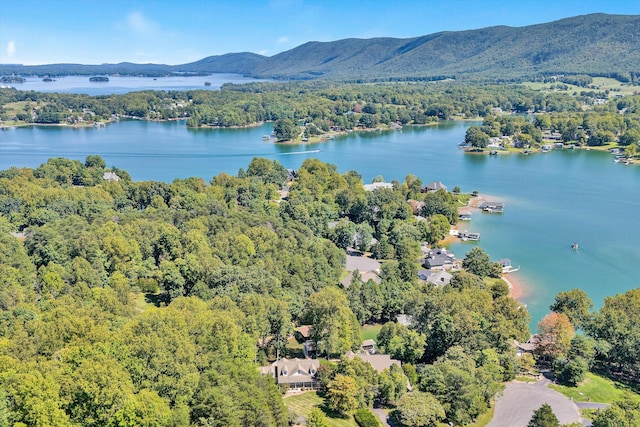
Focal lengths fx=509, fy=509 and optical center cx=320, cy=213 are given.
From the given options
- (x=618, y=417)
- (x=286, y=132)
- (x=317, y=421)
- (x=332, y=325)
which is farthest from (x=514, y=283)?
(x=286, y=132)

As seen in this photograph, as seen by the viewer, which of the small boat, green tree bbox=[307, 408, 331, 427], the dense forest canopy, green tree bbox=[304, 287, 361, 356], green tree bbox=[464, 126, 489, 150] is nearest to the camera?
the dense forest canopy

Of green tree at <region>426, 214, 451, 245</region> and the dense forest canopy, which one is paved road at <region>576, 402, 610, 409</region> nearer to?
the dense forest canopy

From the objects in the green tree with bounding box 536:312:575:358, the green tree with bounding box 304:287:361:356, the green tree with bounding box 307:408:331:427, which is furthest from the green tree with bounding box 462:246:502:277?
the green tree with bounding box 307:408:331:427

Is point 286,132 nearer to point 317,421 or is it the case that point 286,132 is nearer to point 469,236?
point 469,236

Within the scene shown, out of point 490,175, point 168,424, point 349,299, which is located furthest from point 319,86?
point 168,424

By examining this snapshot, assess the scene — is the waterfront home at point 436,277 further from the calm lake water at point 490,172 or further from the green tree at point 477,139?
the green tree at point 477,139

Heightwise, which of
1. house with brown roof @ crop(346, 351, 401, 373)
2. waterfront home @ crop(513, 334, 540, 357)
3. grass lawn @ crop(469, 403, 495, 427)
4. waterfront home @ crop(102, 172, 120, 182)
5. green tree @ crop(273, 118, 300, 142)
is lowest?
grass lawn @ crop(469, 403, 495, 427)

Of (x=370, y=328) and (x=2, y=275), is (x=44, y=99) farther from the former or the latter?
(x=370, y=328)
